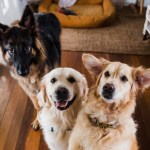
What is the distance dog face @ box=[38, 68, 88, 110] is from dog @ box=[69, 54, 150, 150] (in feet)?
0.39

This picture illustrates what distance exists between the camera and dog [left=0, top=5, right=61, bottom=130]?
127 cm

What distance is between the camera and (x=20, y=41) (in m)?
1.27

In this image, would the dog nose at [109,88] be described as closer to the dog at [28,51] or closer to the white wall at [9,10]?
the dog at [28,51]

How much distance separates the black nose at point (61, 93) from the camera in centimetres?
108

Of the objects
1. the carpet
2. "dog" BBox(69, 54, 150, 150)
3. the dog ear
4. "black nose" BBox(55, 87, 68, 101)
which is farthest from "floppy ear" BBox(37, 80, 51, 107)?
the carpet

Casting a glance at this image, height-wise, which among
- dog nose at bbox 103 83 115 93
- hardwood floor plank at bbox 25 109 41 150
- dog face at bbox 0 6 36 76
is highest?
dog face at bbox 0 6 36 76

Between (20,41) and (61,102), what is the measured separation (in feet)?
1.99

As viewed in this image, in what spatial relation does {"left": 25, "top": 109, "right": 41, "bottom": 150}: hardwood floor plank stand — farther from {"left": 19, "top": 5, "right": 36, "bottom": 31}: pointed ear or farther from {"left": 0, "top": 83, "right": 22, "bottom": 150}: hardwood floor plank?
{"left": 19, "top": 5, "right": 36, "bottom": 31}: pointed ear

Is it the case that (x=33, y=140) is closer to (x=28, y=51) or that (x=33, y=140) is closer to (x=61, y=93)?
(x=61, y=93)

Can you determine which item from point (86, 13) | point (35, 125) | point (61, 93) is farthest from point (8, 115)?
point (86, 13)

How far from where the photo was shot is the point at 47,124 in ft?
4.25

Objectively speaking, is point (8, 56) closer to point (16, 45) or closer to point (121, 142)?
point (16, 45)

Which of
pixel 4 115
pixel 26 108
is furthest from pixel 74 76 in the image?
pixel 4 115

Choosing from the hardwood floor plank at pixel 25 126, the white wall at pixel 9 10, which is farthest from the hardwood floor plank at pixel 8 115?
the white wall at pixel 9 10
